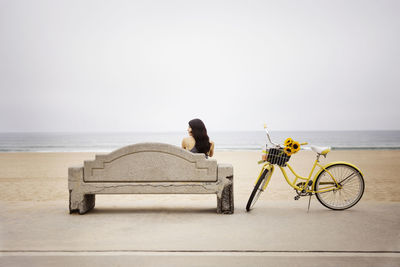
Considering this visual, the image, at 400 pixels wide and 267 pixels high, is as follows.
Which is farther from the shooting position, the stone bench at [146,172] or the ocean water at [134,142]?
the ocean water at [134,142]

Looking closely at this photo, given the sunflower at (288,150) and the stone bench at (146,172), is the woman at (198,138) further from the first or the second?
the sunflower at (288,150)

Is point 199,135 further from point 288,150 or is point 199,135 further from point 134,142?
point 134,142

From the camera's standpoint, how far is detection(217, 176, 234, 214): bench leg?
4.70 meters

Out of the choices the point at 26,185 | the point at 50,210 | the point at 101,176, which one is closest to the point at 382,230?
the point at 101,176

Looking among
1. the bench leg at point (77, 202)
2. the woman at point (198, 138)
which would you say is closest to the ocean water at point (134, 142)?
the woman at point (198, 138)

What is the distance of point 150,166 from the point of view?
467 cm

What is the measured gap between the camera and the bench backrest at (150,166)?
15.3 ft

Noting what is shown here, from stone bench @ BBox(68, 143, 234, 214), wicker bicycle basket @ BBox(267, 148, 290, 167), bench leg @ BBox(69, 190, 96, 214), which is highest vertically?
wicker bicycle basket @ BBox(267, 148, 290, 167)

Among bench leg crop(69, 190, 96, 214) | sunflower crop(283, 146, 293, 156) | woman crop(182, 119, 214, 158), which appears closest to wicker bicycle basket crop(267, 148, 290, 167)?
sunflower crop(283, 146, 293, 156)

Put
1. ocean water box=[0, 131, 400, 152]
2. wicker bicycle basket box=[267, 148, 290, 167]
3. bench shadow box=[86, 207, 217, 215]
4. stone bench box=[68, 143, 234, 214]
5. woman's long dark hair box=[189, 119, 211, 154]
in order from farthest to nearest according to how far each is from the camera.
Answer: ocean water box=[0, 131, 400, 152]
woman's long dark hair box=[189, 119, 211, 154]
bench shadow box=[86, 207, 217, 215]
wicker bicycle basket box=[267, 148, 290, 167]
stone bench box=[68, 143, 234, 214]

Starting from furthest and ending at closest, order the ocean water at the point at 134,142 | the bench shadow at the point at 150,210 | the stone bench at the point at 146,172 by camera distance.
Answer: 1. the ocean water at the point at 134,142
2. the bench shadow at the point at 150,210
3. the stone bench at the point at 146,172

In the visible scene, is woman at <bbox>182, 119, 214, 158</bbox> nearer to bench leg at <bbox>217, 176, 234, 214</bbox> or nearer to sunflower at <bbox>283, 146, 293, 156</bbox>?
bench leg at <bbox>217, 176, 234, 214</bbox>

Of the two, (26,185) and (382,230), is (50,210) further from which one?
(26,185)

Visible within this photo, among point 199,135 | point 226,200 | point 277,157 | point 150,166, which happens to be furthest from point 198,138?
point 277,157
